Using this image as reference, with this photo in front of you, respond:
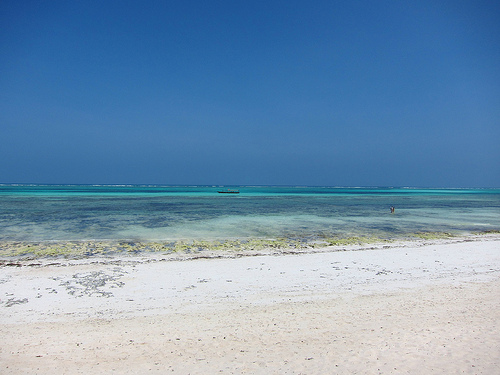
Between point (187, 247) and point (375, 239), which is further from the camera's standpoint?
point (375, 239)

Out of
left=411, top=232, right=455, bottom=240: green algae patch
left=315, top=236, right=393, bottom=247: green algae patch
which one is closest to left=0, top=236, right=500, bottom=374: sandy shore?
left=315, top=236, right=393, bottom=247: green algae patch

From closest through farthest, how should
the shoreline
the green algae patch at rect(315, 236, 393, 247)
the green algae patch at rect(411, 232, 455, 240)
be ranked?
A: the shoreline
the green algae patch at rect(315, 236, 393, 247)
the green algae patch at rect(411, 232, 455, 240)

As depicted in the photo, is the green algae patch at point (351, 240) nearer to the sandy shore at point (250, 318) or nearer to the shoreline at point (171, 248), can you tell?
the shoreline at point (171, 248)

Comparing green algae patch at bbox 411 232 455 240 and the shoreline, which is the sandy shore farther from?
green algae patch at bbox 411 232 455 240

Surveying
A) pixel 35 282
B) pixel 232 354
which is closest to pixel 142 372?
pixel 232 354

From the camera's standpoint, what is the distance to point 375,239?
16344mm

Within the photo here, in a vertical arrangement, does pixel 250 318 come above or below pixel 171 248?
above

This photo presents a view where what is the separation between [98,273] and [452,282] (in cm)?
1034

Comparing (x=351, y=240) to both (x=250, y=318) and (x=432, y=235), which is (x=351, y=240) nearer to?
(x=432, y=235)

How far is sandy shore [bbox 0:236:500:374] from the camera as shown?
4656 mm

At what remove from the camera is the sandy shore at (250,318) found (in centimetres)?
466

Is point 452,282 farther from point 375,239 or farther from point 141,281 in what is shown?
point 141,281

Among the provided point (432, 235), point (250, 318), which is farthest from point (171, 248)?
point (432, 235)

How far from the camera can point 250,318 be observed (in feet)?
20.5
